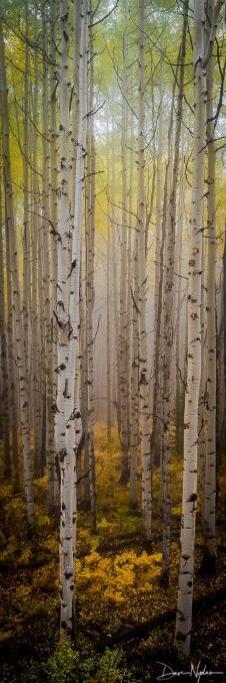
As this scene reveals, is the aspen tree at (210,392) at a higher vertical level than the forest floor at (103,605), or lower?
higher

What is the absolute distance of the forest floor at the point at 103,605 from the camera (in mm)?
3621

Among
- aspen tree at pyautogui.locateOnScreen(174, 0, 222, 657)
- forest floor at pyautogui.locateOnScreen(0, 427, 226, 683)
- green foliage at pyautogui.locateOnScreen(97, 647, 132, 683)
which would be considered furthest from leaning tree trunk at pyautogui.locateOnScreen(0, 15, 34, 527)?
aspen tree at pyautogui.locateOnScreen(174, 0, 222, 657)

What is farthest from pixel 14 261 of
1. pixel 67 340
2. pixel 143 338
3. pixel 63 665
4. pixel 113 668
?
pixel 113 668

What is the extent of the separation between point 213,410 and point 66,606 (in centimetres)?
274

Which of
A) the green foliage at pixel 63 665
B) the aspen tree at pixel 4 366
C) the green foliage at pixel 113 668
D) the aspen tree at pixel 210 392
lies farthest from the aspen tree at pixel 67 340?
the aspen tree at pixel 4 366

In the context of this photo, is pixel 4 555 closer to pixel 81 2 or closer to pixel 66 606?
pixel 66 606

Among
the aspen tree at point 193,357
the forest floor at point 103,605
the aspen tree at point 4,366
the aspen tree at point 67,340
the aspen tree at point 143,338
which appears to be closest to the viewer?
the aspen tree at point 193,357

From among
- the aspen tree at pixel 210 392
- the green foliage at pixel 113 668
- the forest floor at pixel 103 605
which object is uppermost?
the aspen tree at pixel 210 392

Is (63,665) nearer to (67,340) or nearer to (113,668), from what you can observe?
(113,668)

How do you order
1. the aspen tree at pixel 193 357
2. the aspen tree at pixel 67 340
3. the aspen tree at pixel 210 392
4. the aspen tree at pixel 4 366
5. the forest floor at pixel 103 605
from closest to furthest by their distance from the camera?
1. the aspen tree at pixel 193 357
2. the aspen tree at pixel 67 340
3. the forest floor at pixel 103 605
4. the aspen tree at pixel 210 392
5. the aspen tree at pixel 4 366

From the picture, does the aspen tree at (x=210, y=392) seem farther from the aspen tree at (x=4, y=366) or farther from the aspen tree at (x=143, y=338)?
the aspen tree at (x=4, y=366)

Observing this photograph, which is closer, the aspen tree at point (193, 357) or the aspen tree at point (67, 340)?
the aspen tree at point (193, 357)

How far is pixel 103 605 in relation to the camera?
458cm

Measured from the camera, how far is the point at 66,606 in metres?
3.61
